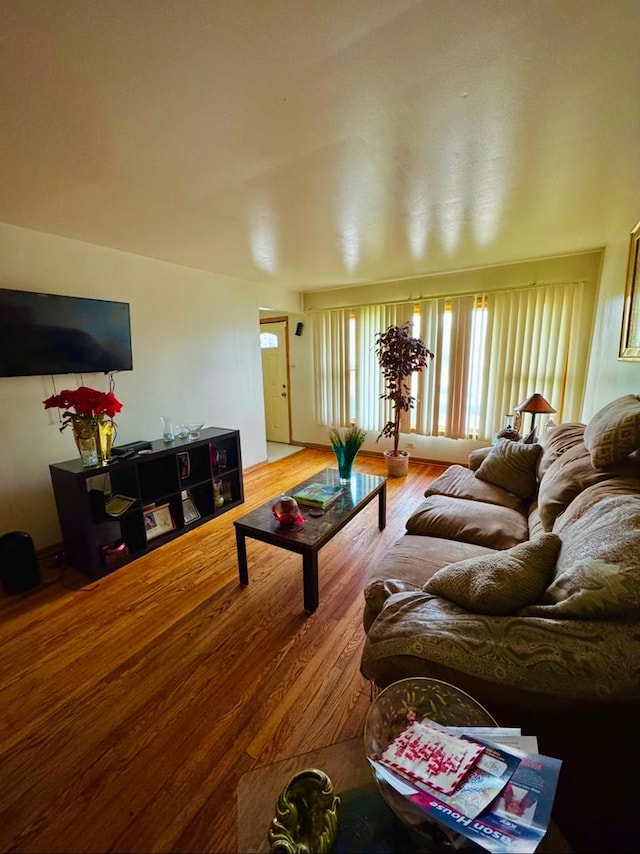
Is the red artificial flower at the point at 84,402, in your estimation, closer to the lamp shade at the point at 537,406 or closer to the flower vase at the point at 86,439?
the flower vase at the point at 86,439

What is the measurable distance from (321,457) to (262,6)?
451 cm

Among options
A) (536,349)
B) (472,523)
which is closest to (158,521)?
(472,523)

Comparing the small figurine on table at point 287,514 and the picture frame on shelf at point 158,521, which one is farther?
the picture frame on shelf at point 158,521

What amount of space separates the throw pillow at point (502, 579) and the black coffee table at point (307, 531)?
→ 867mm

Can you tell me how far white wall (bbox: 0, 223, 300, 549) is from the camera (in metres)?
2.43

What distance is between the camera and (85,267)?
2.72 m

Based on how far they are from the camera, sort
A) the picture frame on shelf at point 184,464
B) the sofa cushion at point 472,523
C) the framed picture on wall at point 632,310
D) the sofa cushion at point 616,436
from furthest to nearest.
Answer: the picture frame on shelf at point 184,464 → the framed picture on wall at point 632,310 → the sofa cushion at point 472,523 → the sofa cushion at point 616,436

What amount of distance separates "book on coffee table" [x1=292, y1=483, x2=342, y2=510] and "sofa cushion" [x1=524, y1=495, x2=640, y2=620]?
1428 millimetres

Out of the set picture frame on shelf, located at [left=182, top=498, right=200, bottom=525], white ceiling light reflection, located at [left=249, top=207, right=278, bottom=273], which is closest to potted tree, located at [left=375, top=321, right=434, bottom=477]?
white ceiling light reflection, located at [left=249, top=207, right=278, bottom=273]

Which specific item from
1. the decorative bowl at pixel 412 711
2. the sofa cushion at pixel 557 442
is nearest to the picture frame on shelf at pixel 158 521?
the decorative bowl at pixel 412 711

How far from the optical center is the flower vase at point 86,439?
7.75 feet

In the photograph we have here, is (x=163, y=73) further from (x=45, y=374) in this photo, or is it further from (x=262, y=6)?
(x=45, y=374)

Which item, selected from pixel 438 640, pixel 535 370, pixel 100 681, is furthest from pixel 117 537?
pixel 535 370

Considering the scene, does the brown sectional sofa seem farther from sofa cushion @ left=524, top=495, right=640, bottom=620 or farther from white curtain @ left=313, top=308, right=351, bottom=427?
white curtain @ left=313, top=308, right=351, bottom=427
